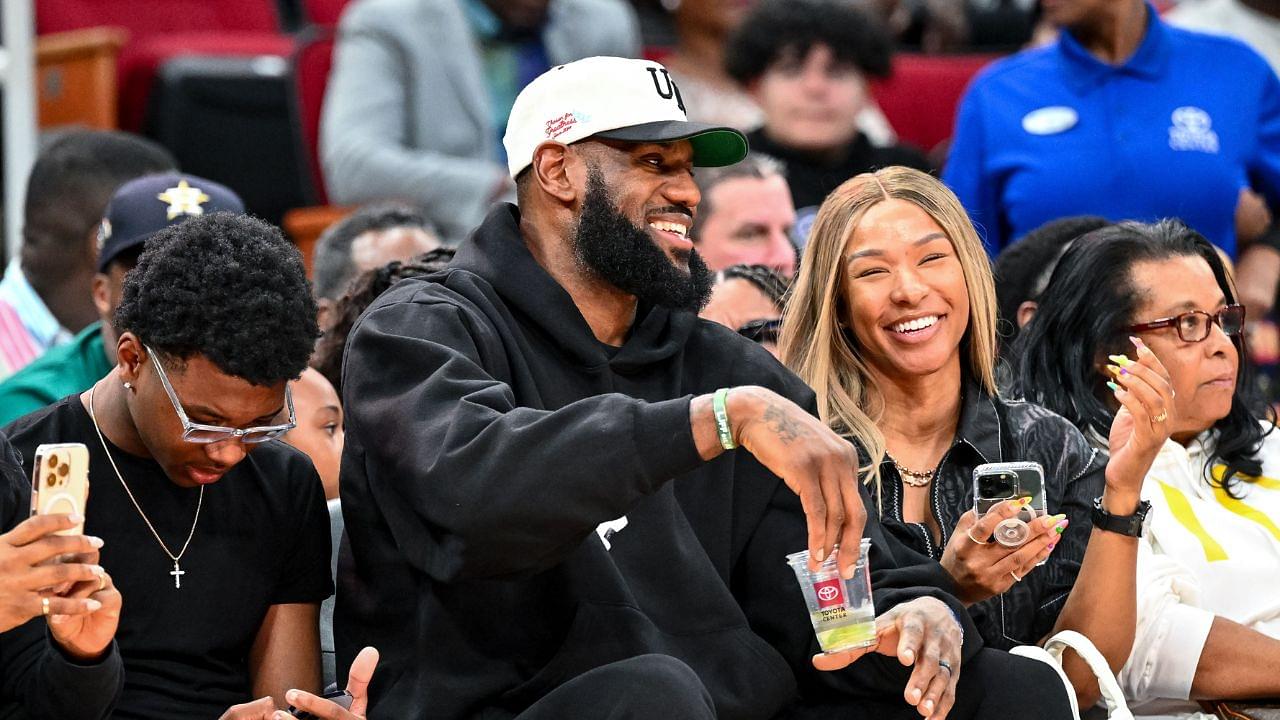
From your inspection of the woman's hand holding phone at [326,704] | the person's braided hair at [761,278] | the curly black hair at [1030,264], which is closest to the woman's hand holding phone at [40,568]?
the woman's hand holding phone at [326,704]

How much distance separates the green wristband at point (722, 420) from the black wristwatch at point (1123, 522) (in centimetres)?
107

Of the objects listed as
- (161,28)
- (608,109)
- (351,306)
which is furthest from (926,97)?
(608,109)

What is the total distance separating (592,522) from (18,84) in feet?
13.0

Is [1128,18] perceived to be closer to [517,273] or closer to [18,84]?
[517,273]

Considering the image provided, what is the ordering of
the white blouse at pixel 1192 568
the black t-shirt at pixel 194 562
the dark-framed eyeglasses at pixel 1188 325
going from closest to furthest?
the black t-shirt at pixel 194 562, the white blouse at pixel 1192 568, the dark-framed eyeglasses at pixel 1188 325

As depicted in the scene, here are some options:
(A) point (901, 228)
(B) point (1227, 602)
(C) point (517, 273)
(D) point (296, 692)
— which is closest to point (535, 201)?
(C) point (517, 273)

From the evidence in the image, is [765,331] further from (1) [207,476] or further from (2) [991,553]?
(1) [207,476]

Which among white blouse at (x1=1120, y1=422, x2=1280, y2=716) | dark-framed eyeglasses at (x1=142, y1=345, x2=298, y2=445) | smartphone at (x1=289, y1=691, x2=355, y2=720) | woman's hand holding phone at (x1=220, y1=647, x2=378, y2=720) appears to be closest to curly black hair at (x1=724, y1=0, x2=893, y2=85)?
white blouse at (x1=1120, y1=422, x2=1280, y2=716)

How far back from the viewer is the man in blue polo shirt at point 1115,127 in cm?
537

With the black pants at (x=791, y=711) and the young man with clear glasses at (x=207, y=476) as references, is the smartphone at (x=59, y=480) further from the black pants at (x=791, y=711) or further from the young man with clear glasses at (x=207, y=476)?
the black pants at (x=791, y=711)

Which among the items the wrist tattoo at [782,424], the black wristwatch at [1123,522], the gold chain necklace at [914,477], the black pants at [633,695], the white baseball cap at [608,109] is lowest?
the gold chain necklace at [914,477]

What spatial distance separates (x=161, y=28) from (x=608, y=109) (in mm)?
4258

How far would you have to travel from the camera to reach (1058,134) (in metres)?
5.45

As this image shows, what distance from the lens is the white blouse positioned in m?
3.58
